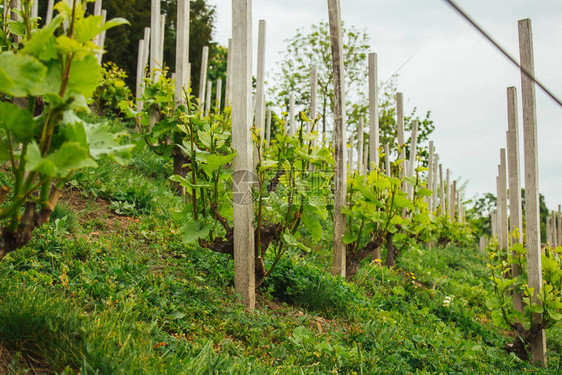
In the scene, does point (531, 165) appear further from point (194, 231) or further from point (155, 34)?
point (155, 34)

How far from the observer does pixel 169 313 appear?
2.70 m

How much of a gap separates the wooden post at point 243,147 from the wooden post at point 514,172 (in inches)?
131

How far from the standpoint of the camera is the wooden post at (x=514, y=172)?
196 inches

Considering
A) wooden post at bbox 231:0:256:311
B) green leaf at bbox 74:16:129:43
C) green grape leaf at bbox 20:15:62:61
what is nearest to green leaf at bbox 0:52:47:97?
green grape leaf at bbox 20:15:62:61

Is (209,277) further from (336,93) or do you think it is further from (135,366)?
(336,93)

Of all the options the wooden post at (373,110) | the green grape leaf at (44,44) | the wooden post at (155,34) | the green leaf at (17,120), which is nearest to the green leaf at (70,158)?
the green leaf at (17,120)

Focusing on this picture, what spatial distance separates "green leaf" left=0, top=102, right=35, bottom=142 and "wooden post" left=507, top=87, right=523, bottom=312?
190 inches

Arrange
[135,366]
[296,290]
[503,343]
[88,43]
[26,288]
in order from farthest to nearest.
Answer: [503,343] → [296,290] → [26,288] → [135,366] → [88,43]

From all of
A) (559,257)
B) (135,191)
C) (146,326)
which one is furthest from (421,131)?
(146,326)

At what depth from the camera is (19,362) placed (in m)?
1.92

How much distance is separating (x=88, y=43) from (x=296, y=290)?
2.69m

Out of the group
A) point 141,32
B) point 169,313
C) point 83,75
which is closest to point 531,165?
point 169,313

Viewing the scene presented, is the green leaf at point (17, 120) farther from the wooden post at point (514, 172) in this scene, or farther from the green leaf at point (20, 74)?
the wooden post at point (514, 172)

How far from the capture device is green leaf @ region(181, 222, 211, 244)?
10.1 feet
